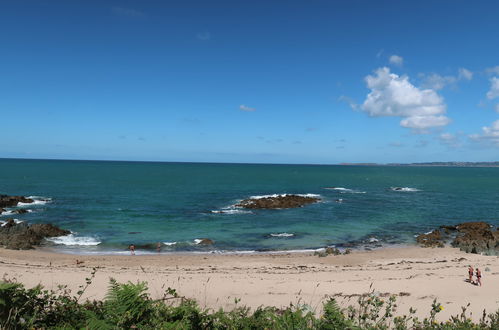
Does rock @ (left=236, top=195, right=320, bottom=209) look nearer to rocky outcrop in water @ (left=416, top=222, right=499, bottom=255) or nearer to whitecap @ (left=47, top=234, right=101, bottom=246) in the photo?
rocky outcrop in water @ (left=416, top=222, right=499, bottom=255)

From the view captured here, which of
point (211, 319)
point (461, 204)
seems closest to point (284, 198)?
point (461, 204)

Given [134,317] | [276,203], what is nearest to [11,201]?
[276,203]

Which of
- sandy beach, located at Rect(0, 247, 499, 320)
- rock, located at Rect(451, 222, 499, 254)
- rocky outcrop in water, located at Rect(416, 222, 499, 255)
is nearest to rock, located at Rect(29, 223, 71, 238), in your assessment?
sandy beach, located at Rect(0, 247, 499, 320)

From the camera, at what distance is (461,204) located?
56.1 m

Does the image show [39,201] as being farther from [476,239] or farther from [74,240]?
[476,239]

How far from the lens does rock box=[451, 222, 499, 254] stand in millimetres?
27188

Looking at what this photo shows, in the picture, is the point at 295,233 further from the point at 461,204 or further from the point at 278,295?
the point at 461,204

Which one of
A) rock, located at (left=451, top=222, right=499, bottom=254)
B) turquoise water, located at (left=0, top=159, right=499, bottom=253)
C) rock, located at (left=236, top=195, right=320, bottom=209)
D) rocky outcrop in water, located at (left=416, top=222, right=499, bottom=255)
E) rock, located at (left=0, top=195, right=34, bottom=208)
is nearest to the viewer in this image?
rock, located at (left=451, top=222, right=499, bottom=254)

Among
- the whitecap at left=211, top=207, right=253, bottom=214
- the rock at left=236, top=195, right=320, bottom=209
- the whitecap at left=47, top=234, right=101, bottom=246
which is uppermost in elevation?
the rock at left=236, top=195, right=320, bottom=209

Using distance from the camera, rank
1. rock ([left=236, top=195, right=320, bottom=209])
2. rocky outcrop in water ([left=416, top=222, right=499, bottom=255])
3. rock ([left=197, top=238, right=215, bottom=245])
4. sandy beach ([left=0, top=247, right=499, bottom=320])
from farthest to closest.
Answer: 1. rock ([left=236, top=195, right=320, bottom=209])
2. rock ([left=197, top=238, right=215, bottom=245])
3. rocky outcrop in water ([left=416, top=222, right=499, bottom=255])
4. sandy beach ([left=0, top=247, right=499, bottom=320])

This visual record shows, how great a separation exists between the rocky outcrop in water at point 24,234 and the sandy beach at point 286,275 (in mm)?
1548

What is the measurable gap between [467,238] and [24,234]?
40322mm

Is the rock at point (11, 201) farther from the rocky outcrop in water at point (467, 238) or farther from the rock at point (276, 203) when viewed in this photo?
the rocky outcrop in water at point (467, 238)

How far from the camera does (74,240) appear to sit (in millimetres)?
29125
